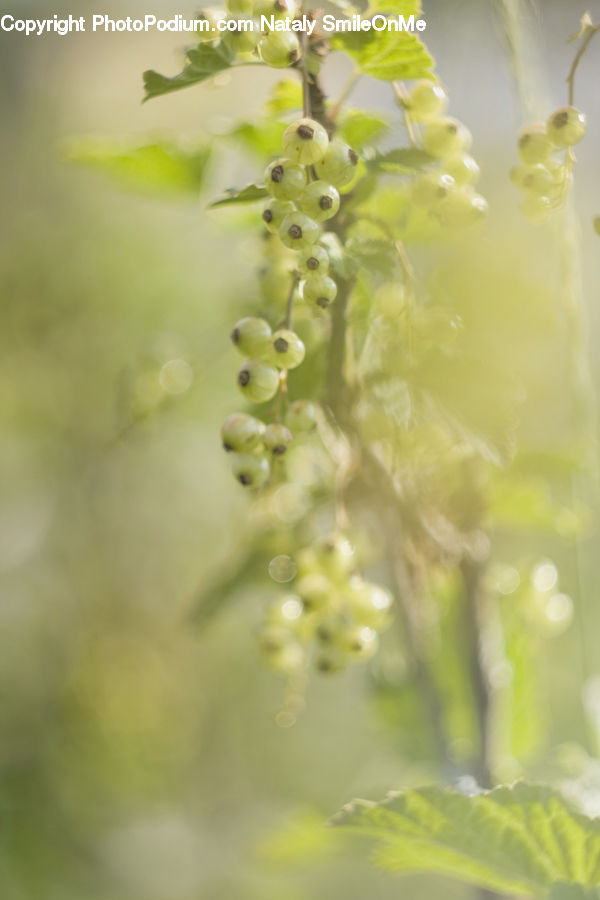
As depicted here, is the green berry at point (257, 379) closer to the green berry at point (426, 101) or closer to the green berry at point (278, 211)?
the green berry at point (278, 211)

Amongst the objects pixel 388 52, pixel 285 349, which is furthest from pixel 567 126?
pixel 285 349

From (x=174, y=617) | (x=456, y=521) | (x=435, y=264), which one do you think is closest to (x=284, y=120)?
(x=435, y=264)

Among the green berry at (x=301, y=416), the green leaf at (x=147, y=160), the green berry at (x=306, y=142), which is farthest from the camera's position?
the green leaf at (x=147, y=160)

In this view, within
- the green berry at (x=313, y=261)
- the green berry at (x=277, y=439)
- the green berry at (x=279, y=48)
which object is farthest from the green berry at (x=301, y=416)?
the green berry at (x=279, y=48)

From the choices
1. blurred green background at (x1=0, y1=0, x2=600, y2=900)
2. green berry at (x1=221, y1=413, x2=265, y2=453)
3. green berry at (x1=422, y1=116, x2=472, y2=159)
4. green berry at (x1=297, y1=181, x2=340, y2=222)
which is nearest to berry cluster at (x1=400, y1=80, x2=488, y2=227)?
green berry at (x1=422, y1=116, x2=472, y2=159)

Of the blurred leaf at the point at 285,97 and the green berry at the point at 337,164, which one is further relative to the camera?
the blurred leaf at the point at 285,97

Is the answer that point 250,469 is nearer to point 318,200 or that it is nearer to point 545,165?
point 318,200

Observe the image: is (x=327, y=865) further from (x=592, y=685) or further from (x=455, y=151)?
(x=455, y=151)

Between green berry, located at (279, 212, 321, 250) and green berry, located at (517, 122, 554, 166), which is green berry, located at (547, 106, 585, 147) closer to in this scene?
green berry, located at (517, 122, 554, 166)

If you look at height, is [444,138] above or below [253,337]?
above
